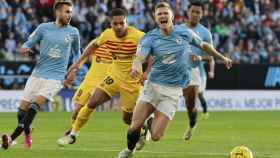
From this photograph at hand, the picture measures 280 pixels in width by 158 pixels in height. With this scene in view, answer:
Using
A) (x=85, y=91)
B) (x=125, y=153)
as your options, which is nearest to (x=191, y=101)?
(x=85, y=91)

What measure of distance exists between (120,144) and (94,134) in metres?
2.92

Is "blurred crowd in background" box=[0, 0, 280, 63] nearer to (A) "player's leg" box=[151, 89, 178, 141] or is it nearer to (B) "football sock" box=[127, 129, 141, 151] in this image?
(A) "player's leg" box=[151, 89, 178, 141]

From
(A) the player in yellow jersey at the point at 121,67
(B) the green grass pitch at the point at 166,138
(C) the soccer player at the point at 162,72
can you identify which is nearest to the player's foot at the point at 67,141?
(A) the player in yellow jersey at the point at 121,67

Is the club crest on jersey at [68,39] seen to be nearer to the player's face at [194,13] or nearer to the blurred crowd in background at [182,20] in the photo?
the player's face at [194,13]

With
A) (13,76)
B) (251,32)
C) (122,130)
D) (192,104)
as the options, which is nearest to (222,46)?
(251,32)

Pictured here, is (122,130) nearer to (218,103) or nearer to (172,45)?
(172,45)

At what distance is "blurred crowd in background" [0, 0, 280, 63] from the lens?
31.2 meters

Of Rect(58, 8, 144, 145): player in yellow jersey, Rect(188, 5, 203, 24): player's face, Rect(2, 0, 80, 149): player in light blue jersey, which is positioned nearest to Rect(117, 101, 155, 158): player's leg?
Rect(58, 8, 144, 145): player in yellow jersey

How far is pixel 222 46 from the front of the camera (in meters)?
33.9

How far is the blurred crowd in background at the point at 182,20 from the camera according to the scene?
31219mm

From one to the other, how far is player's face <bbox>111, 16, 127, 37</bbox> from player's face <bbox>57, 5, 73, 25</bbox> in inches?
42.9

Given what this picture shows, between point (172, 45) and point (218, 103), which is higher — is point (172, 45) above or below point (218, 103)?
above

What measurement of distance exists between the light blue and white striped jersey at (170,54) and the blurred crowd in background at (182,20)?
17613mm

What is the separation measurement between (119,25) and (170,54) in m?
1.74
